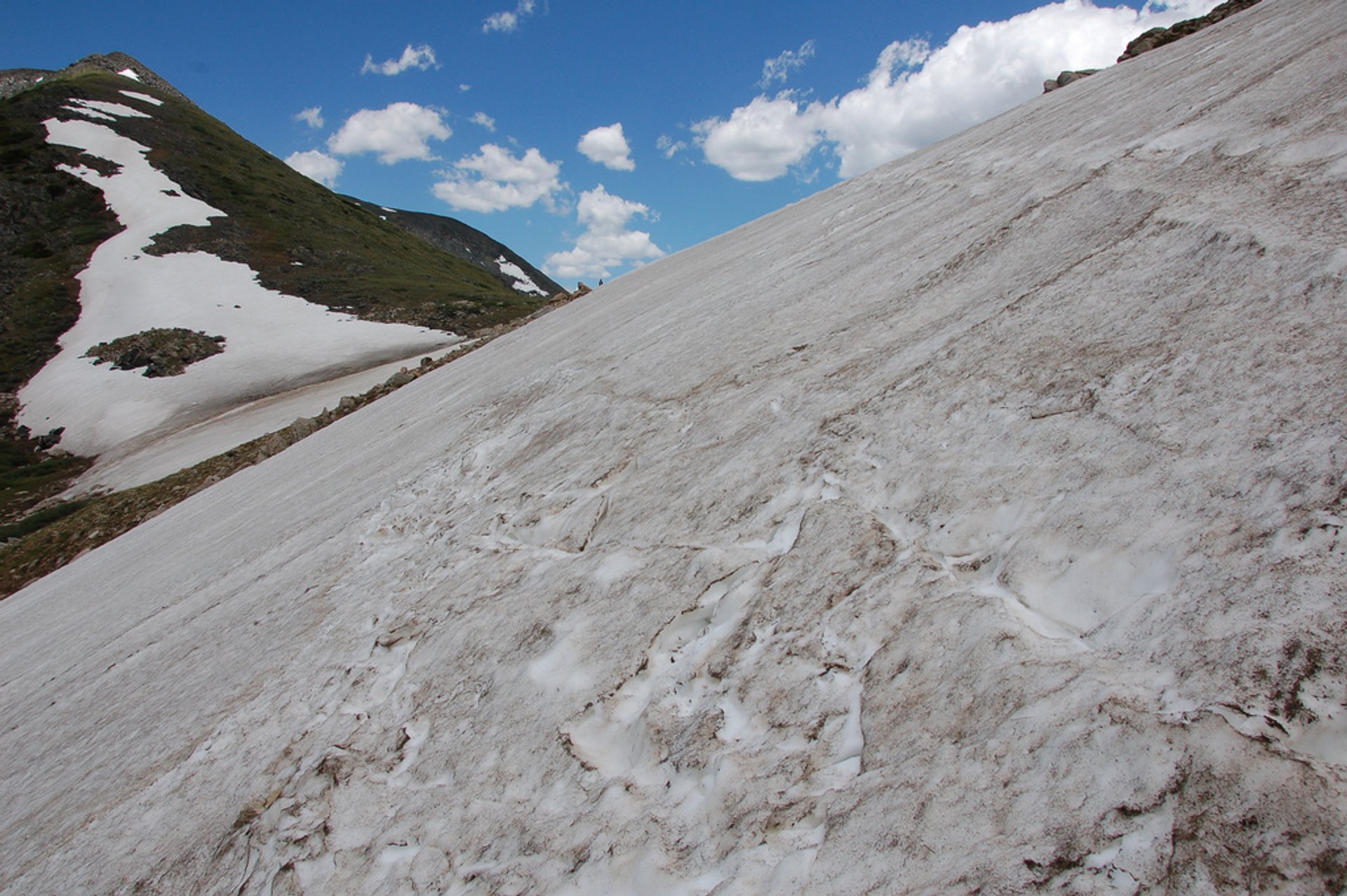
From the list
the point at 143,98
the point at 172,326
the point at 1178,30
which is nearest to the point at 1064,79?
the point at 1178,30

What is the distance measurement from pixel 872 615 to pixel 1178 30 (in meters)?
21.4

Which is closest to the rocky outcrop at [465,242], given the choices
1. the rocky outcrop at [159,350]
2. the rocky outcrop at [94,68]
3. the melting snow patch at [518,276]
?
the melting snow patch at [518,276]

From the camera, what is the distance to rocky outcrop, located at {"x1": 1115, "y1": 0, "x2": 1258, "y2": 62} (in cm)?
1700

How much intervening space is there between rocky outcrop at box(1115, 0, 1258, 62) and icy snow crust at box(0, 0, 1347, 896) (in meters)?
9.92

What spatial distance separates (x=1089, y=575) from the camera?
Answer: 3705 millimetres

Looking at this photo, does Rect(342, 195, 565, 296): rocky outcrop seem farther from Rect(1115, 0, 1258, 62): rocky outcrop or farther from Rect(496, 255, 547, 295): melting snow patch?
Rect(1115, 0, 1258, 62): rocky outcrop

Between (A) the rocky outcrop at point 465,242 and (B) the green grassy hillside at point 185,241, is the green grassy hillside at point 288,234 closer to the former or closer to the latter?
(B) the green grassy hillside at point 185,241

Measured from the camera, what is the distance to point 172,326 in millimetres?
57312

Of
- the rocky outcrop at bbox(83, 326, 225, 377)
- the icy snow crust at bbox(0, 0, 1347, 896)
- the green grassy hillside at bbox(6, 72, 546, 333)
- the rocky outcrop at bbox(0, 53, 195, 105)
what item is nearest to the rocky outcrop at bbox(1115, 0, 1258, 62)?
the icy snow crust at bbox(0, 0, 1347, 896)

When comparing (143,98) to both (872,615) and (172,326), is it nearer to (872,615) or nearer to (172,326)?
(172,326)

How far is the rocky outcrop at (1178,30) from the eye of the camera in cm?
1700

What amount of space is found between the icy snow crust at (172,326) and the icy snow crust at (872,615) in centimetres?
3389

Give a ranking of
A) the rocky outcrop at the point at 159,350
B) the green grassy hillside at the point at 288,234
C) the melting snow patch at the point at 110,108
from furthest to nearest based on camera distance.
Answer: the melting snow patch at the point at 110,108 → the green grassy hillside at the point at 288,234 → the rocky outcrop at the point at 159,350

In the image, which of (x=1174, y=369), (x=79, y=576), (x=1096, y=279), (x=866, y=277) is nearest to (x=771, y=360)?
(x=866, y=277)
